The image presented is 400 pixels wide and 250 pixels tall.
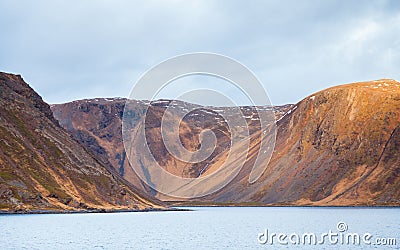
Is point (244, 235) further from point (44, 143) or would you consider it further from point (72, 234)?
point (44, 143)

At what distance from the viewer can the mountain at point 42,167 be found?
147m

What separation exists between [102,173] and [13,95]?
35.7 metres

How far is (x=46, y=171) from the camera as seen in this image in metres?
160

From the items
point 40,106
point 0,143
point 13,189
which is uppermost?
point 40,106

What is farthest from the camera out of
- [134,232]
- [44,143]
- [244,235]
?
[44,143]

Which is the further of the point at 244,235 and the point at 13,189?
the point at 13,189

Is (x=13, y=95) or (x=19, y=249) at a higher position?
(x=13, y=95)

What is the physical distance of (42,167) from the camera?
160 m

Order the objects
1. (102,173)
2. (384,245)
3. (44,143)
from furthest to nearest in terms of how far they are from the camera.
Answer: (102,173) < (44,143) < (384,245)

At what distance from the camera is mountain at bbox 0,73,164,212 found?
147000 mm

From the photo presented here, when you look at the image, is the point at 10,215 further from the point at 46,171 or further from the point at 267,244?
the point at 267,244

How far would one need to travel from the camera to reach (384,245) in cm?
6844

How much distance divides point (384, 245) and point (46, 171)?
111 metres

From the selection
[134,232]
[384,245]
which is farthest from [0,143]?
[384,245]
